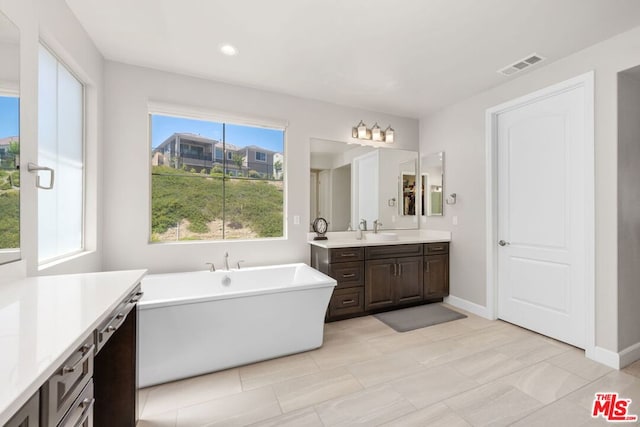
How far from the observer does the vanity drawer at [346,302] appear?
3.12 meters

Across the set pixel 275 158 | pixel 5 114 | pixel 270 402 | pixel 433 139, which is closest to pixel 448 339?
pixel 270 402

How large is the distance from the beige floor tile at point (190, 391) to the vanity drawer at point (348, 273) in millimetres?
1375

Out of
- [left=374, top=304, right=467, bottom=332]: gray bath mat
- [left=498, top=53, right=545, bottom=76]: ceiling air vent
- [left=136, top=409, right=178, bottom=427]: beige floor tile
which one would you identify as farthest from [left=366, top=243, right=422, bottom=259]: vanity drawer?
[left=136, top=409, right=178, bottom=427]: beige floor tile

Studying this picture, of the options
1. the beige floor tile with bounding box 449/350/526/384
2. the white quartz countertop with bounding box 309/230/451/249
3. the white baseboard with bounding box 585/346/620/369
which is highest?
the white quartz countertop with bounding box 309/230/451/249

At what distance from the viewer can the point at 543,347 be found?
8.48 feet

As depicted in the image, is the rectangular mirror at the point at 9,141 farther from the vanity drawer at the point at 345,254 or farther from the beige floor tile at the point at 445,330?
the beige floor tile at the point at 445,330

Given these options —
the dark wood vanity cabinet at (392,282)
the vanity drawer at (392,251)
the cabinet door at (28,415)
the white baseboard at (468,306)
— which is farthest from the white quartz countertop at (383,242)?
the cabinet door at (28,415)

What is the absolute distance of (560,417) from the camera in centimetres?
171

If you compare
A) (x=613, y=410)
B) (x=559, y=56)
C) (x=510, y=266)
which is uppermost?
(x=559, y=56)

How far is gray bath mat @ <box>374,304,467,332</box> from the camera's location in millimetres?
3061

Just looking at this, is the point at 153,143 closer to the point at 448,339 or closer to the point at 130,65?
the point at 130,65

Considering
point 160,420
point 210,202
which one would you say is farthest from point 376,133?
point 160,420

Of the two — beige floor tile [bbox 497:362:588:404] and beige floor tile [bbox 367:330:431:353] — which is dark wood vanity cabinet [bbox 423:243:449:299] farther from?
beige floor tile [bbox 497:362:588:404]

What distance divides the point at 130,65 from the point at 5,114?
1.68 meters
